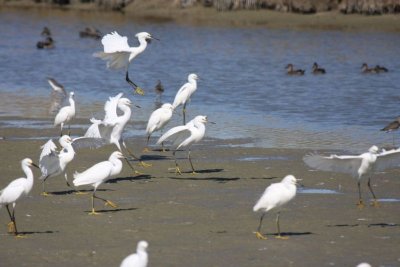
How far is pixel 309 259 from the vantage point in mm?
10258

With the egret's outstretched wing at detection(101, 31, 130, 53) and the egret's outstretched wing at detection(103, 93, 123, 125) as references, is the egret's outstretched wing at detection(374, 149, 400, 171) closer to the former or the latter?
the egret's outstretched wing at detection(103, 93, 123, 125)

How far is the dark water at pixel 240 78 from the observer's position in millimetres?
20328

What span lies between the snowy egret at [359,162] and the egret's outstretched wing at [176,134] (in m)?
3.26

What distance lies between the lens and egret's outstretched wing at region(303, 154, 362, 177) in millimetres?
11961

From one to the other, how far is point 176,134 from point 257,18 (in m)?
28.6

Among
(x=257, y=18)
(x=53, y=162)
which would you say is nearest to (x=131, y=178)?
(x=53, y=162)

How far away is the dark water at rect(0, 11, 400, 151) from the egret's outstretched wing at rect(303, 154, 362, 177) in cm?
468

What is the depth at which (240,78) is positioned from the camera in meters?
29.4

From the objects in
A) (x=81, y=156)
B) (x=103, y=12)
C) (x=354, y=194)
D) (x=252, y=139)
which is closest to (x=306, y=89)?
(x=252, y=139)

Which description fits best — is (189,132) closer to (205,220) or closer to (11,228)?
(205,220)

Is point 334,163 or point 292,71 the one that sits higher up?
point 334,163

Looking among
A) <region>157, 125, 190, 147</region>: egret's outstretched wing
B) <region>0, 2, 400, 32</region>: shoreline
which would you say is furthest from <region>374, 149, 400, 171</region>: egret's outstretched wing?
<region>0, 2, 400, 32</region>: shoreline

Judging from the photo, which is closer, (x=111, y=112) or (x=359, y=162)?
(x=359, y=162)

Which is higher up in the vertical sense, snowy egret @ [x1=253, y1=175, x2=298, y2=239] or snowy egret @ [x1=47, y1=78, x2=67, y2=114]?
snowy egret @ [x1=253, y1=175, x2=298, y2=239]
